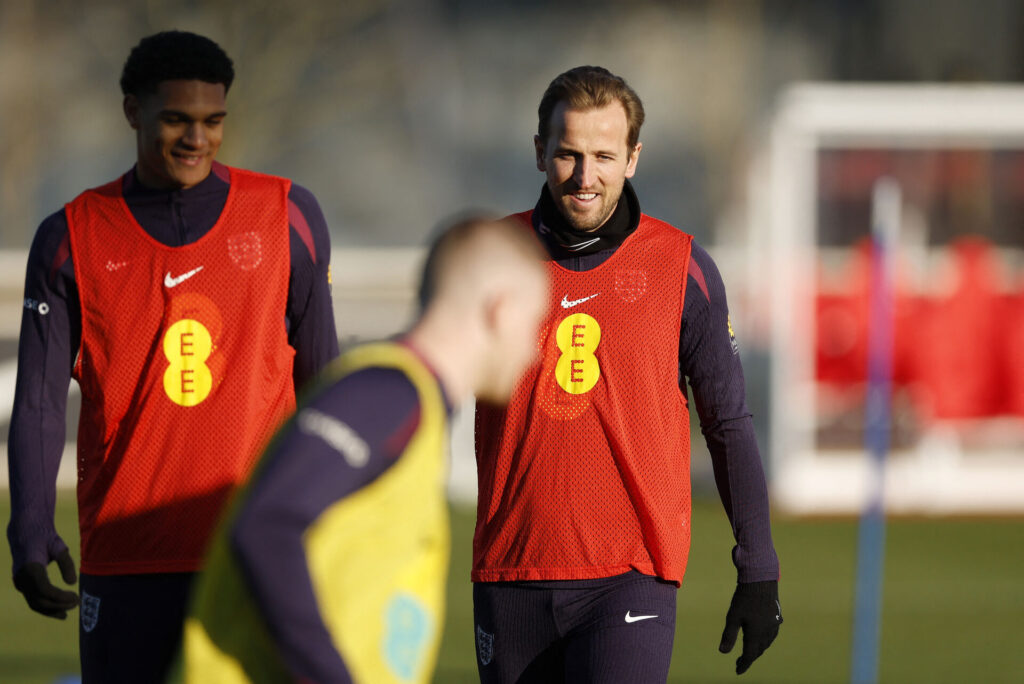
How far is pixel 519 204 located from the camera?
86.3 feet

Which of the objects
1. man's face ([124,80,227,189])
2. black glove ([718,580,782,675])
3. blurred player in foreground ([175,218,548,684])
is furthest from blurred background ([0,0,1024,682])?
blurred player in foreground ([175,218,548,684])

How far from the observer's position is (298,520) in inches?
91.7

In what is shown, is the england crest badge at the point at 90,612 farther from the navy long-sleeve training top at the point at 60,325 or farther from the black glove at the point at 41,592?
the navy long-sleeve training top at the point at 60,325

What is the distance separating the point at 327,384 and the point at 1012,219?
20170 mm

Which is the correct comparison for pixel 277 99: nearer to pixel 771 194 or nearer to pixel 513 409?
pixel 771 194

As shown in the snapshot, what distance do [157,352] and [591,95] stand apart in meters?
1.20

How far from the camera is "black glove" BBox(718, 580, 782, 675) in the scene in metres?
3.95

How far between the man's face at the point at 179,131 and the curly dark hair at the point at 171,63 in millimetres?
22

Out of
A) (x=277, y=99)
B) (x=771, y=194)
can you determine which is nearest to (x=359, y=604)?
(x=771, y=194)

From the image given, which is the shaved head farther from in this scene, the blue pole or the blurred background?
the blurred background

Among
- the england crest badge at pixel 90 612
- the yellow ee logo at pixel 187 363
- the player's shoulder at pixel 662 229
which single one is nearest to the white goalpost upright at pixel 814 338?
the player's shoulder at pixel 662 229

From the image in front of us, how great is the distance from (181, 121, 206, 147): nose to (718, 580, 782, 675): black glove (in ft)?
5.60

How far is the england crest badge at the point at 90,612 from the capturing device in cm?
373

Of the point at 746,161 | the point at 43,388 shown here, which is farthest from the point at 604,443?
the point at 746,161
